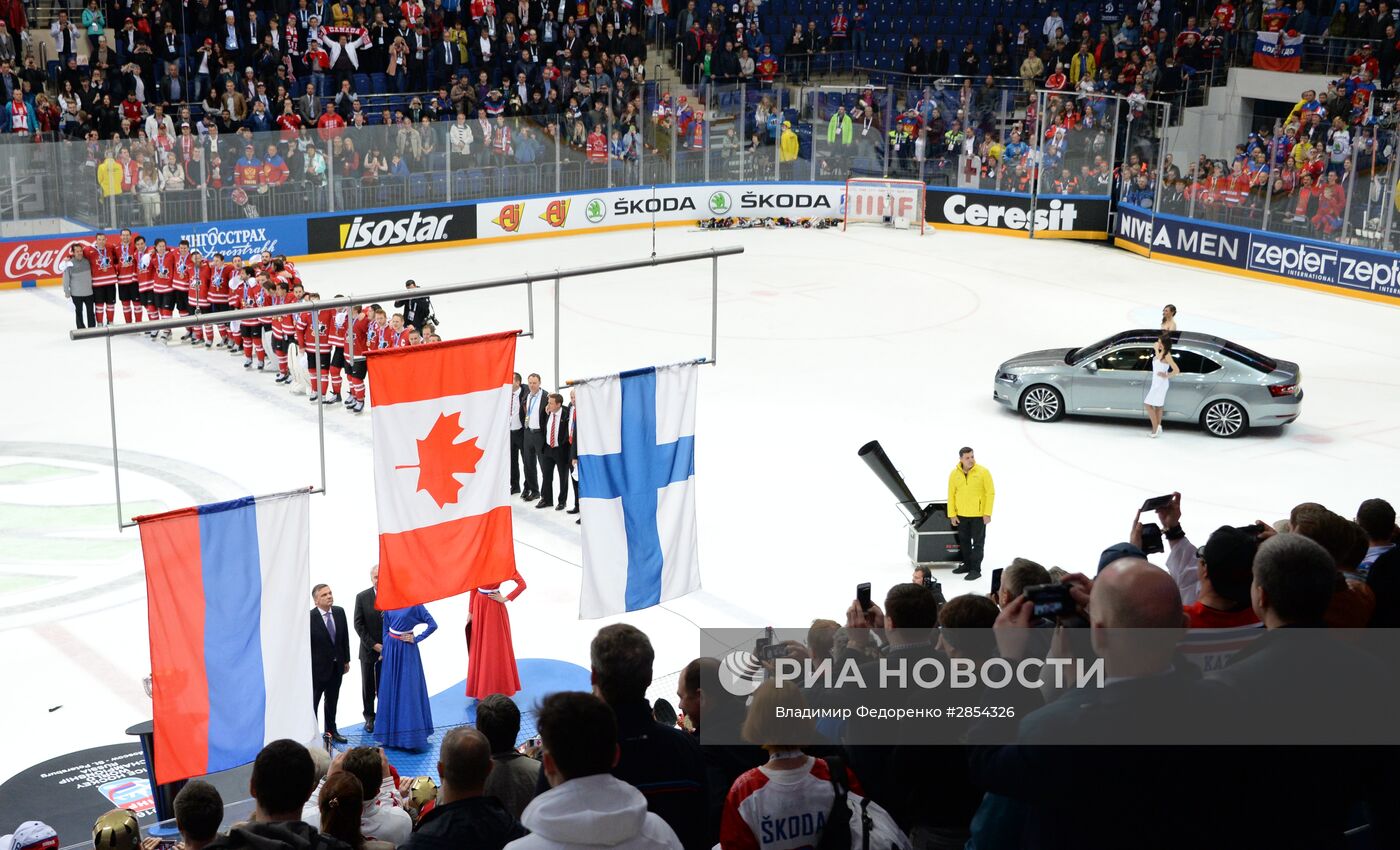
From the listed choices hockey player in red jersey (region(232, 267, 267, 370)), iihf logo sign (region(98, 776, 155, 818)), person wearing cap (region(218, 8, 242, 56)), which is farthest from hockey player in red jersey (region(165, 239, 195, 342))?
iihf logo sign (region(98, 776, 155, 818))

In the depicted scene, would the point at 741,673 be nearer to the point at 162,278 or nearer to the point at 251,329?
the point at 251,329

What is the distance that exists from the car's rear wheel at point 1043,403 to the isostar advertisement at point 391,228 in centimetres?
1638

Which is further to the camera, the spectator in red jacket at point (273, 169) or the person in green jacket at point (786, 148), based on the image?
the person in green jacket at point (786, 148)

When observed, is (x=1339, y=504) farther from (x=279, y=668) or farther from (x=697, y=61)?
(x=697, y=61)

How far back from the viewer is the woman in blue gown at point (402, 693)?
38.5 ft

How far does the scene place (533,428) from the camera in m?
17.5

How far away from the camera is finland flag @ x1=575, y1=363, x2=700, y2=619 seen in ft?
34.0

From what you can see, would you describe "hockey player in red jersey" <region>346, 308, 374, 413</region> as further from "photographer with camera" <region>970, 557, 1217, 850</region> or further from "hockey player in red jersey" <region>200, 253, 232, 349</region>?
"photographer with camera" <region>970, 557, 1217, 850</region>

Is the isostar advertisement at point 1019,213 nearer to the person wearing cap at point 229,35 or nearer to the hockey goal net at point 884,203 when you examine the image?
the hockey goal net at point 884,203

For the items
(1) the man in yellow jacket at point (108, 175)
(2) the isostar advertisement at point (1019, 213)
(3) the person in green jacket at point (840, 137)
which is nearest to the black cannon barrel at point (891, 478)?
(1) the man in yellow jacket at point (108, 175)

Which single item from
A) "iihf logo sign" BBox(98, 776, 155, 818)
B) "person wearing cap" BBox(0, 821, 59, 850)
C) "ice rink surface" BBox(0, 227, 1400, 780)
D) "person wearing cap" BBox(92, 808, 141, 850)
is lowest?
"iihf logo sign" BBox(98, 776, 155, 818)

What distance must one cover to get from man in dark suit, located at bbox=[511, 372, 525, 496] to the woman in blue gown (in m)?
5.48

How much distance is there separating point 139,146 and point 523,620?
17.6m

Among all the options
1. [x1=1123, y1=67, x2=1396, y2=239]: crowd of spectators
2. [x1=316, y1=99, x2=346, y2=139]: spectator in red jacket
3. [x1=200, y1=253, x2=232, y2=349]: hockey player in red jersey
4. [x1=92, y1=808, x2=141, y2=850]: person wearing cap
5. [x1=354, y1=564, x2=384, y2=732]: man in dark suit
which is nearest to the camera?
[x1=92, y1=808, x2=141, y2=850]: person wearing cap
